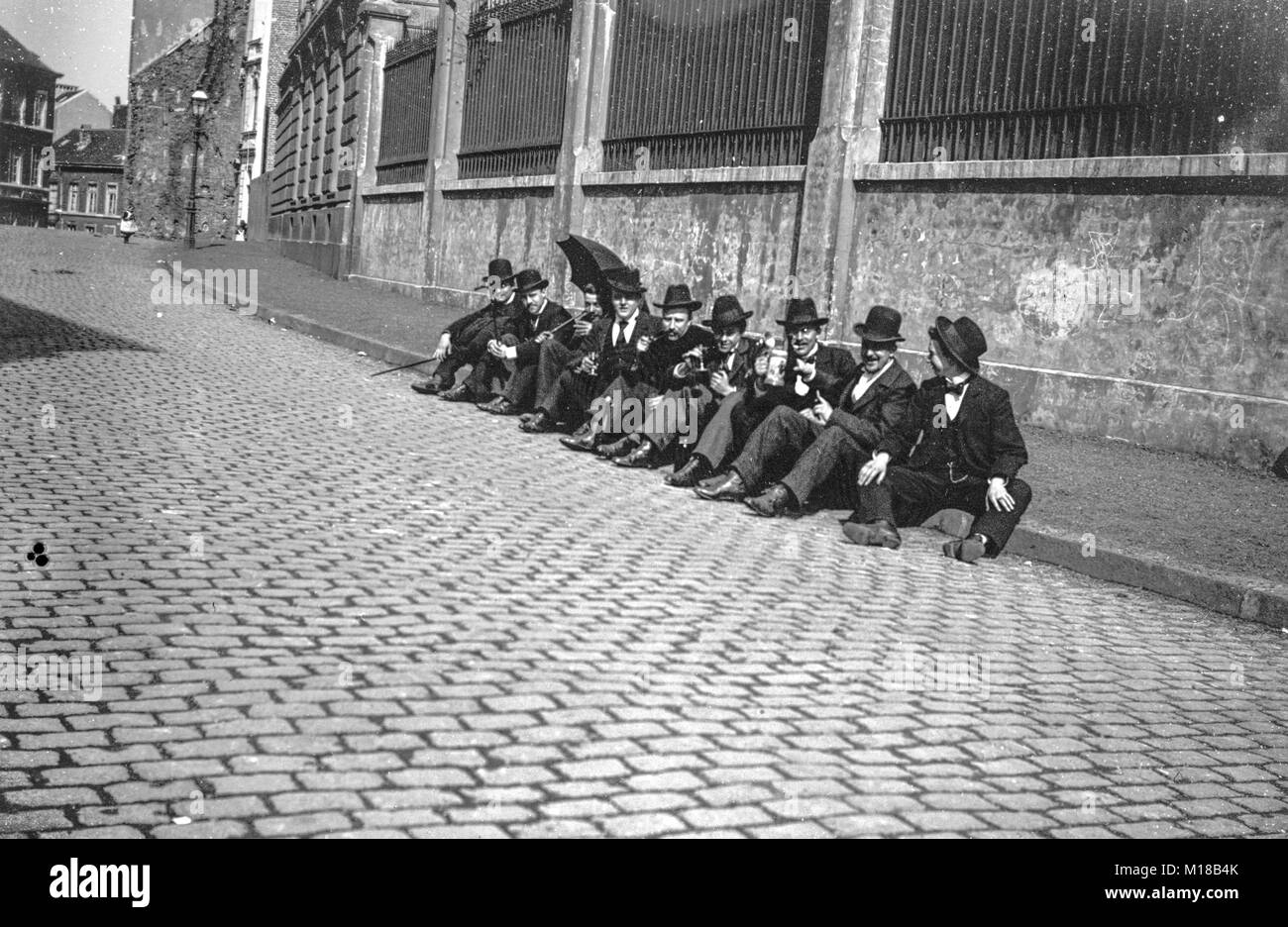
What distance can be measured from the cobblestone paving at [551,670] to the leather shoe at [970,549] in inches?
5.4

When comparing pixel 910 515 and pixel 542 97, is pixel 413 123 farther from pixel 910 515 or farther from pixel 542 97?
pixel 910 515

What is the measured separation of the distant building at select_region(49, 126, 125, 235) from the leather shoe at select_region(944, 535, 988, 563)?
90744 mm

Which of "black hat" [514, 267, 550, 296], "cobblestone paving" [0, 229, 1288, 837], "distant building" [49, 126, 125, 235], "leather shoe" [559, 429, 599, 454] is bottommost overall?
"cobblestone paving" [0, 229, 1288, 837]

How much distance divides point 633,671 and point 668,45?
43.9ft

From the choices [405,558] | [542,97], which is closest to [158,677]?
[405,558]

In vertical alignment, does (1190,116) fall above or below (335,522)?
above

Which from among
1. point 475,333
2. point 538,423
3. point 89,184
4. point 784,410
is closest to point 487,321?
point 475,333

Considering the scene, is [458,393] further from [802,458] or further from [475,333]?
[802,458]

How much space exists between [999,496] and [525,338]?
225 inches

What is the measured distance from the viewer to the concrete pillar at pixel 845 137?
12.8m

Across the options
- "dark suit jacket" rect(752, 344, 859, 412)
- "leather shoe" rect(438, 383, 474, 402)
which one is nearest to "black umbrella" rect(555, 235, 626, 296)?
"leather shoe" rect(438, 383, 474, 402)

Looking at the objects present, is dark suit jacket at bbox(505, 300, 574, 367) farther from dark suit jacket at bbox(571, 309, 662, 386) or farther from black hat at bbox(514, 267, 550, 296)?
dark suit jacket at bbox(571, 309, 662, 386)

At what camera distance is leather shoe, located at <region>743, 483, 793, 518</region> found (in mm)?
8562
